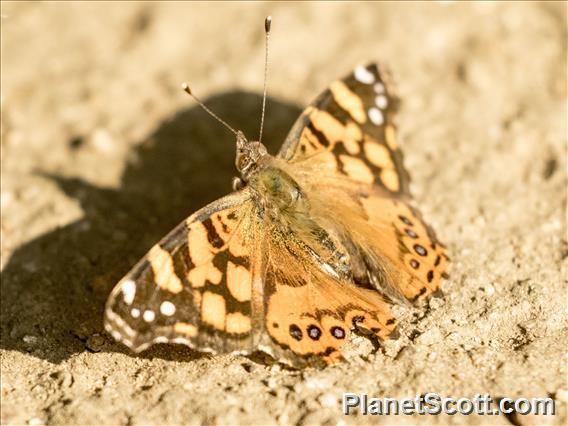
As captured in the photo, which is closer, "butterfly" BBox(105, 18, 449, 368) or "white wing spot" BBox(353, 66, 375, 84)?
"butterfly" BBox(105, 18, 449, 368)

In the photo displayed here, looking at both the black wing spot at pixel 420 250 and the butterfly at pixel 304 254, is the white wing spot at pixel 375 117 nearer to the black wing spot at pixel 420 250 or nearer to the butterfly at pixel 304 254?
the butterfly at pixel 304 254

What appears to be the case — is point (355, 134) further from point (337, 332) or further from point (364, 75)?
point (337, 332)

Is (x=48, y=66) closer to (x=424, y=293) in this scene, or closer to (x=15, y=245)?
(x=15, y=245)

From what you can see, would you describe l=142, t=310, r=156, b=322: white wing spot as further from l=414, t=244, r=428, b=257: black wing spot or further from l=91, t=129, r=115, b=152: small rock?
l=91, t=129, r=115, b=152: small rock

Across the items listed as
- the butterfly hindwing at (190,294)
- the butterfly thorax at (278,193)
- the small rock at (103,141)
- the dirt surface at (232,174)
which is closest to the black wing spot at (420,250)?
the dirt surface at (232,174)

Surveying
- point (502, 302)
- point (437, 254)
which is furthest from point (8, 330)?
point (502, 302)

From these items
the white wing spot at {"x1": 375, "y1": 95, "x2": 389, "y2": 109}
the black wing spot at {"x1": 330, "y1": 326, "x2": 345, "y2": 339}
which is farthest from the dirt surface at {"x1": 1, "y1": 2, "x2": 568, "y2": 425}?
the white wing spot at {"x1": 375, "y1": 95, "x2": 389, "y2": 109}

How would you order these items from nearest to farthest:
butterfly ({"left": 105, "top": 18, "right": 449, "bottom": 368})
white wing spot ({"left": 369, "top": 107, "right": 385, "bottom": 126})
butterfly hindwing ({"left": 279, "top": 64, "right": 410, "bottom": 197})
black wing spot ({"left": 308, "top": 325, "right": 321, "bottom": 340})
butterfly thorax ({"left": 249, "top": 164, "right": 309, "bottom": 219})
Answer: butterfly ({"left": 105, "top": 18, "right": 449, "bottom": 368}), black wing spot ({"left": 308, "top": 325, "right": 321, "bottom": 340}), butterfly thorax ({"left": 249, "top": 164, "right": 309, "bottom": 219}), butterfly hindwing ({"left": 279, "top": 64, "right": 410, "bottom": 197}), white wing spot ({"left": 369, "top": 107, "right": 385, "bottom": 126})
